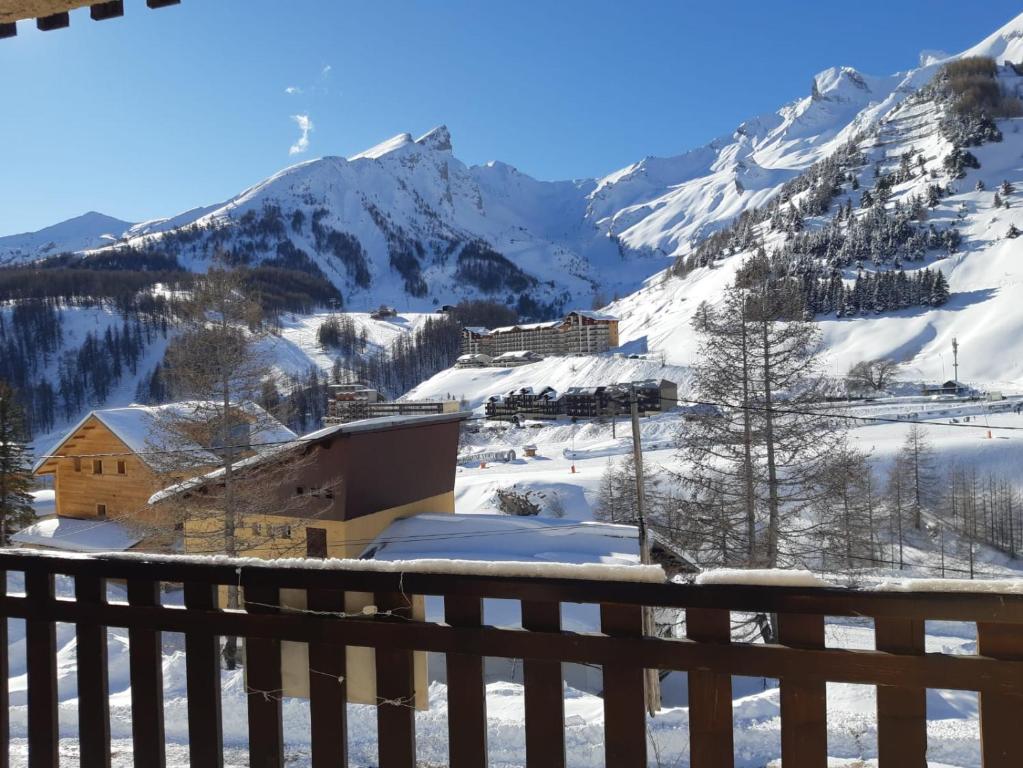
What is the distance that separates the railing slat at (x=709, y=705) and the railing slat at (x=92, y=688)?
6.11ft

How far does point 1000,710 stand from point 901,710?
0.20 m

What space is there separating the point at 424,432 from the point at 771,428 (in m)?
8.85

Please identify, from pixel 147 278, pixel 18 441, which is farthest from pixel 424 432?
pixel 147 278

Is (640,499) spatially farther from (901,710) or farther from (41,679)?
(901,710)

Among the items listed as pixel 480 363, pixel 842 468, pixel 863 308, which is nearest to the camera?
pixel 842 468

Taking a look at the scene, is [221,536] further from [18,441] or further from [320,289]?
[320,289]

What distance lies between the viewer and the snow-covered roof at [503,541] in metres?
15.4

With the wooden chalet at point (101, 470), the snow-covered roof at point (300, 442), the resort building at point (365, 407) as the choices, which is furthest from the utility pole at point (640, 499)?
the resort building at point (365, 407)

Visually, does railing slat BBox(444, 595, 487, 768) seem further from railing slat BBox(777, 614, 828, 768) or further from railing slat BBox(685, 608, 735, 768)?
railing slat BBox(777, 614, 828, 768)

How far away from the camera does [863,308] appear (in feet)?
342

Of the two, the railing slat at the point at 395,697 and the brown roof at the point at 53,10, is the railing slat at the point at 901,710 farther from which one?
the brown roof at the point at 53,10

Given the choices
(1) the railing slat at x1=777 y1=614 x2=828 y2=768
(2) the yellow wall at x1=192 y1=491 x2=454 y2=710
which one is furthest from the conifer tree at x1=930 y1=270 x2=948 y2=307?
(1) the railing slat at x1=777 y1=614 x2=828 y2=768

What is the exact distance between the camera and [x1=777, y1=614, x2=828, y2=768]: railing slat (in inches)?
64.4

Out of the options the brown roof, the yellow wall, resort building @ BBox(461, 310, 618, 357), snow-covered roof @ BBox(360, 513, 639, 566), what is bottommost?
snow-covered roof @ BBox(360, 513, 639, 566)
